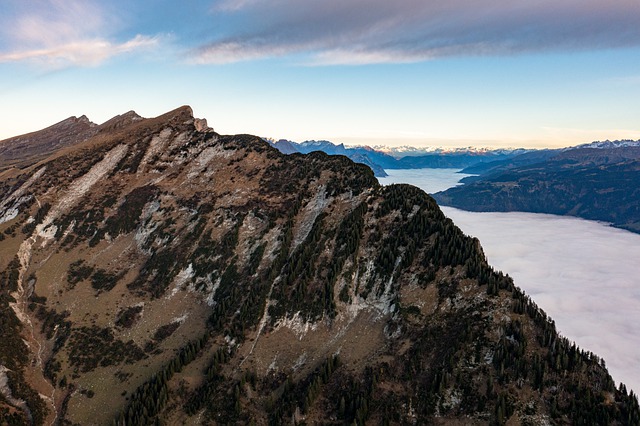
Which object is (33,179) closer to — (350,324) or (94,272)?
(94,272)

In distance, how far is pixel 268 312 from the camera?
98.0 metres

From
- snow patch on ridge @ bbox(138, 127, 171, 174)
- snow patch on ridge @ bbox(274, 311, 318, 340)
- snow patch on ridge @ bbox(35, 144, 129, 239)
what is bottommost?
snow patch on ridge @ bbox(274, 311, 318, 340)

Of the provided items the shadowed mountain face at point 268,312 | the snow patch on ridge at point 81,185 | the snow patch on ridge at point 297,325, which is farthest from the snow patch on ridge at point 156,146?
the snow patch on ridge at point 297,325

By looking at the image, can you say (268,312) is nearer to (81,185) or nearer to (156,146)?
(81,185)

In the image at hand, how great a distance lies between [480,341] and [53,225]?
15297cm

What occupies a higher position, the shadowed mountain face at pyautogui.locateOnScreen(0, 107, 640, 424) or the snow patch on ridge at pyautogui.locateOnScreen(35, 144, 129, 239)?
the snow patch on ridge at pyautogui.locateOnScreen(35, 144, 129, 239)

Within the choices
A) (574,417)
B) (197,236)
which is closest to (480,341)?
(574,417)

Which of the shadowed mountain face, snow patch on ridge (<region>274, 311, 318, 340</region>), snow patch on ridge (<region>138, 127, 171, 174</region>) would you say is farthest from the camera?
snow patch on ridge (<region>138, 127, 171, 174</region>)

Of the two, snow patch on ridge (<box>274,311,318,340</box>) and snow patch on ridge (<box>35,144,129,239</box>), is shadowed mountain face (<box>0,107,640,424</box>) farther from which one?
snow patch on ridge (<box>35,144,129,239</box>)

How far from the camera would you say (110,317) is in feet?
347

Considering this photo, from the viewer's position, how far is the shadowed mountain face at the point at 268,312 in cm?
6788

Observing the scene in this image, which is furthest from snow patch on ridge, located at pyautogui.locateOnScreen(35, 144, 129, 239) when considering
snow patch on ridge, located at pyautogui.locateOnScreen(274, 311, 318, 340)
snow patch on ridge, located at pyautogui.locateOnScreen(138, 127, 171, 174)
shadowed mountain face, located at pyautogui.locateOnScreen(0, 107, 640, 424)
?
snow patch on ridge, located at pyautogui.locateOnScreen(274, 311, 318, 340)

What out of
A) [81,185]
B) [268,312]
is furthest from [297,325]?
[81,185]

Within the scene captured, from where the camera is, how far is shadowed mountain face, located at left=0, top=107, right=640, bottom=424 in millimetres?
67875
